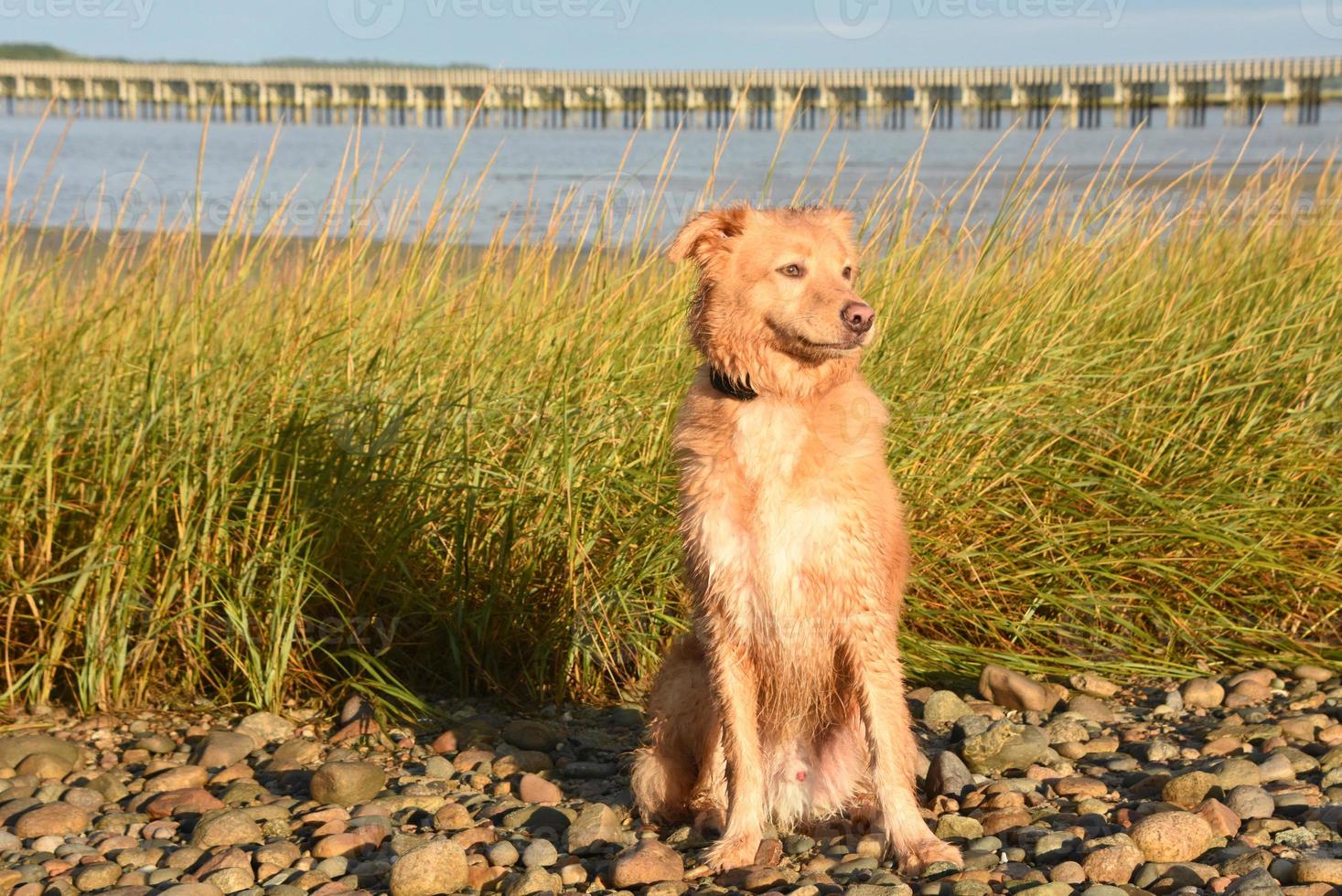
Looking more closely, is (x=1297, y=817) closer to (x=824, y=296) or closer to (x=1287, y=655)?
(x=1287, y=655)

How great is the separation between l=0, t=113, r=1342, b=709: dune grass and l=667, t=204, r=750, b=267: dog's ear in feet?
4.01

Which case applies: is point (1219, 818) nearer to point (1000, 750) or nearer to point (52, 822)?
point (1000, 750)

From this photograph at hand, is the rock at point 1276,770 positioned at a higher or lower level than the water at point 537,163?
lower

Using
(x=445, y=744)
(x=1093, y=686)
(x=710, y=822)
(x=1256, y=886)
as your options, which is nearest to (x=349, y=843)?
(x=445, y=744)

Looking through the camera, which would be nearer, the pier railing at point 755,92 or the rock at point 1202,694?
the rock at point 1202,694

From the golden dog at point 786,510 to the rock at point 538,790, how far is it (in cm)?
59

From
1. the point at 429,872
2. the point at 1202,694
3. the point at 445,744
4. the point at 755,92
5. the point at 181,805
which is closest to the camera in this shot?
the point at 429,872

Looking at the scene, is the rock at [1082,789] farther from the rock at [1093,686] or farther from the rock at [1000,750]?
the rock at [1093,686]

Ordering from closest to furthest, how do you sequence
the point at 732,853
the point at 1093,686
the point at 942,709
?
1. the point at 732,853
2. the point at 942,709
3. the point at 1093,686

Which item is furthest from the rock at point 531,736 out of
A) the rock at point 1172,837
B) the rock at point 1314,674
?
the rock at point 1314,674

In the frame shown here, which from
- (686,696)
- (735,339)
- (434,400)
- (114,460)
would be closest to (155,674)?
(114,460)

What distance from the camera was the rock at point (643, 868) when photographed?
121 inches

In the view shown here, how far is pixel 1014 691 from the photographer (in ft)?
13.9

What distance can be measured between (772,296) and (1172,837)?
1668 mm
